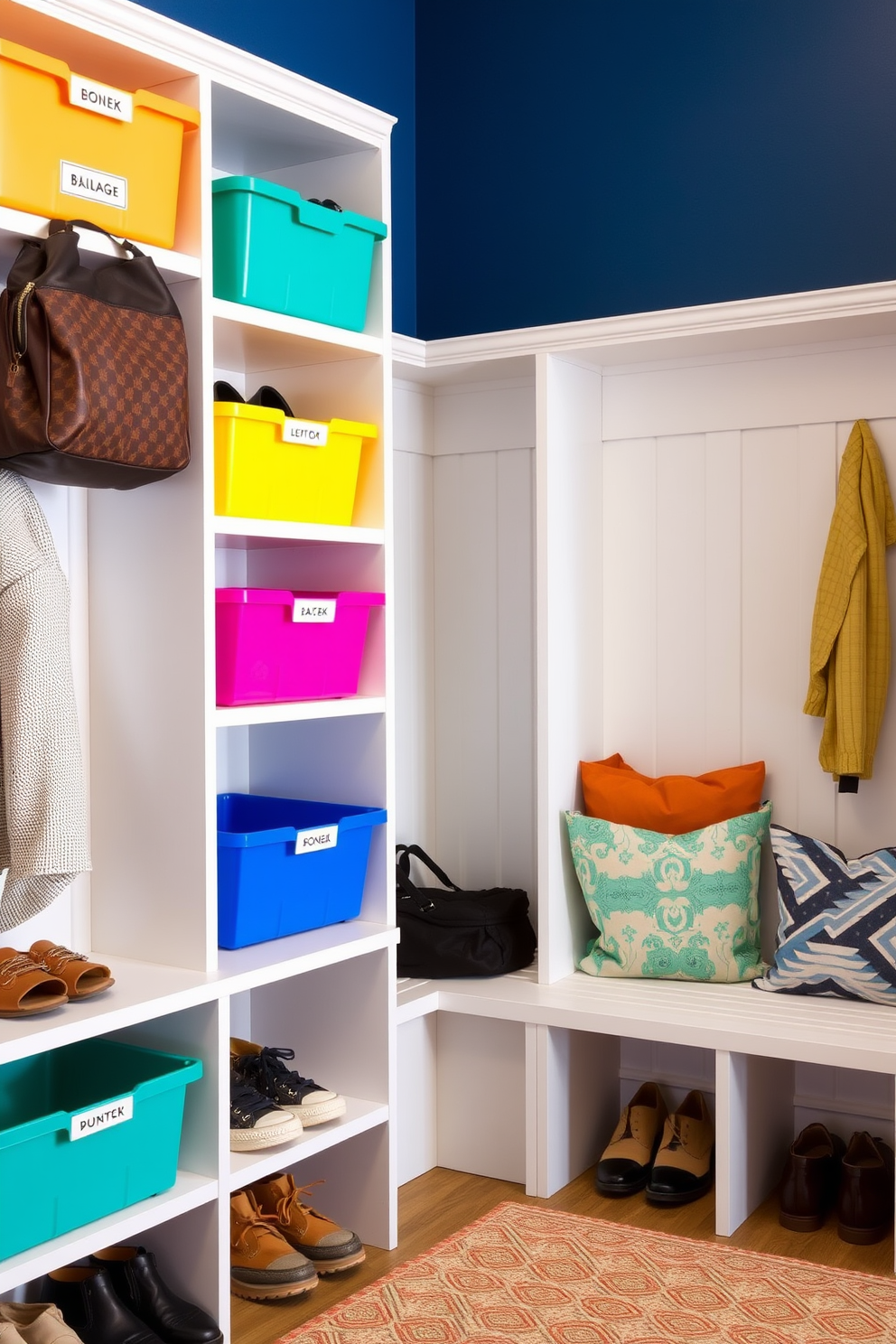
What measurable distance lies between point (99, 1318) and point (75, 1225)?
177 mm

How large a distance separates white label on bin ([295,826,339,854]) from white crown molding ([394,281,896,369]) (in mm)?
1129

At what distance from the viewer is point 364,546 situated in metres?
2.64

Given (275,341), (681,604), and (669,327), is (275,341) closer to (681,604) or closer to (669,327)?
(669,327)

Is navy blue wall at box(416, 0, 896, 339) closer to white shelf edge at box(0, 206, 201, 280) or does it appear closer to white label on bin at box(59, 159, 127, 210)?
white shelf edge at box(0, 206, 201, 280)

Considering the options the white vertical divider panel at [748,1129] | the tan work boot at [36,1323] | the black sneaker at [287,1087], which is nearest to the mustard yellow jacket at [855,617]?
the white vertical divider panel at [748,1129]

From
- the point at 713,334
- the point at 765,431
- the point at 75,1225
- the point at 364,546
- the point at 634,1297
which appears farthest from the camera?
the point at 765,431

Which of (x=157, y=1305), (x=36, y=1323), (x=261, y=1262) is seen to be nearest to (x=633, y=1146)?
(x=261, y=1262)

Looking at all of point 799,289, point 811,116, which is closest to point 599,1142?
point 799,289

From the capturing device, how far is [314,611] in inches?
97.3

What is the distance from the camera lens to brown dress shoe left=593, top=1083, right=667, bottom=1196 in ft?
9.24

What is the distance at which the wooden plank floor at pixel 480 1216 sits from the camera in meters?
2.38

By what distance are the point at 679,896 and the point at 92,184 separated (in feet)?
6.06

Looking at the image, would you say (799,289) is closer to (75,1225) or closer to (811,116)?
(811,116)

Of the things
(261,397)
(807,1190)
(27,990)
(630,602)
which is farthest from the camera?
(630,602)
